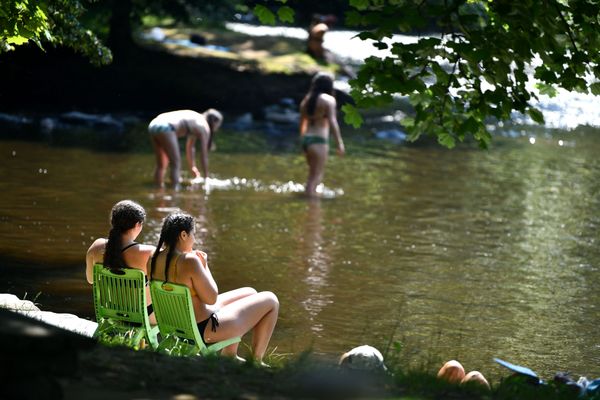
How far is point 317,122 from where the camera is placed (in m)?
17.0

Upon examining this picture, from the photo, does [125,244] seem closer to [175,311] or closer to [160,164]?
[175,311]

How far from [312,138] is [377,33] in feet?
32.3

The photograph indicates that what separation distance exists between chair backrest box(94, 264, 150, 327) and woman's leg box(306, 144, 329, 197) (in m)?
9.76

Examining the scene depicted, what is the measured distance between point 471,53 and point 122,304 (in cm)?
273

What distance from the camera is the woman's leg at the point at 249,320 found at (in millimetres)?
7543

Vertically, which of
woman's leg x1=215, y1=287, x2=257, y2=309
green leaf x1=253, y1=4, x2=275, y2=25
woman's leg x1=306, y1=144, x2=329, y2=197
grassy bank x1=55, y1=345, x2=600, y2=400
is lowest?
woman's leg x1=215, y1=287, x2=257, y2=309

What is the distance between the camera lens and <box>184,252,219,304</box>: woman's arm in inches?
289

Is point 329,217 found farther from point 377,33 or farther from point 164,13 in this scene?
point 164,13

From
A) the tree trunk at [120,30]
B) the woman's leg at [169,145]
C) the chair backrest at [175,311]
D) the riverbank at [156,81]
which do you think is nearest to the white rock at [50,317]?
the chair backrest at [175,311]

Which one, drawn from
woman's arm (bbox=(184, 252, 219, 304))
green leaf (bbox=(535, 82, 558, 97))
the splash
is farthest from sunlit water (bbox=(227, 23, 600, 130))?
woman's arm (bbox=(184, 252, 219, 304))

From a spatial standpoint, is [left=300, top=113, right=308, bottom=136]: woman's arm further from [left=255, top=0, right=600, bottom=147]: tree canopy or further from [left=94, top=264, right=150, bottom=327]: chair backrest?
[left=94, top=264, right=150, bottom=327]: chair backrest

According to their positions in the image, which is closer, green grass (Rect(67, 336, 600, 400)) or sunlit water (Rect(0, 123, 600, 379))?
green grass (Rect(67, 336, 600, 400))

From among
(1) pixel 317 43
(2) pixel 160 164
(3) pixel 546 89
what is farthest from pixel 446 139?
(1) pixel 317 43

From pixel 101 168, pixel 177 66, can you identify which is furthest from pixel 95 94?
pixel 101 168
